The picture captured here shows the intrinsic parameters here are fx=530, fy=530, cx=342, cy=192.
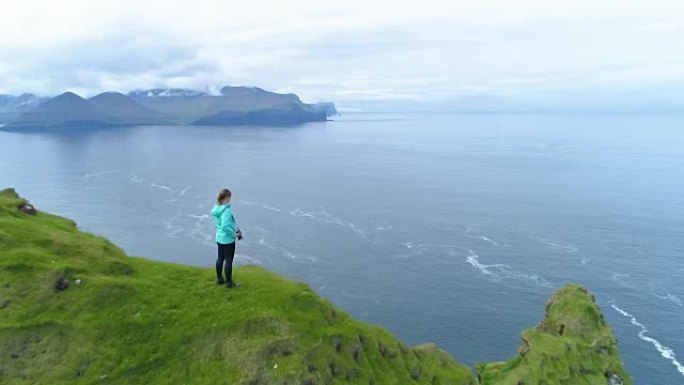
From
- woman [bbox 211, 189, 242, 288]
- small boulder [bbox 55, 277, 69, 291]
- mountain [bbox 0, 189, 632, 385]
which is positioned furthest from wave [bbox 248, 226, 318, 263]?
woman [bbox 211, 189, 242, 288]

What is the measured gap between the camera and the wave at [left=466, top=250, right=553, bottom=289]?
3991 inches

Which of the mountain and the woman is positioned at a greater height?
the woman

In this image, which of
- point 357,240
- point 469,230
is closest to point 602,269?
point 469,230

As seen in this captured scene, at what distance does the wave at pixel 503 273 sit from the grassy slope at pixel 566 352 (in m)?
38.2

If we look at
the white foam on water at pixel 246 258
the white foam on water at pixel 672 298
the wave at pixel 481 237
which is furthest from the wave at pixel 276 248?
the white foam on water at pixel 672 298

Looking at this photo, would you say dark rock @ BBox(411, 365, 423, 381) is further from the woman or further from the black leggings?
the woman

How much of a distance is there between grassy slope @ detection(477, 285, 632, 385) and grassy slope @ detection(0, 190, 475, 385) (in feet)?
61.2

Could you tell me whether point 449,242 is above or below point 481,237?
below

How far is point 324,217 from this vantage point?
14625cm

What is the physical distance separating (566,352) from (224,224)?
4027 cm

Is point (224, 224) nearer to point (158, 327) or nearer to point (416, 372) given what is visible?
point (158, 327)

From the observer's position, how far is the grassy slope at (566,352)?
50469 mm

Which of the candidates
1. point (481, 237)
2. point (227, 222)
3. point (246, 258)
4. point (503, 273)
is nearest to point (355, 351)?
point (227, 222)

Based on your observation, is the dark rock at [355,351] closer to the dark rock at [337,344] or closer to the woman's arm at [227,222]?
the dark rock at [337,344]
